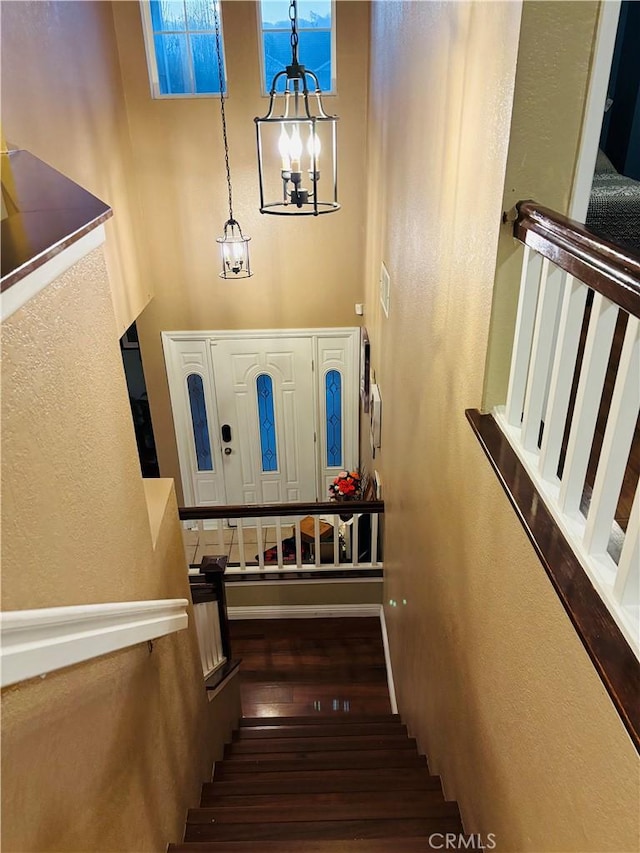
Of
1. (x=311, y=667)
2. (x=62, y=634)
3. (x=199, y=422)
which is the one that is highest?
(x=62, y=634)

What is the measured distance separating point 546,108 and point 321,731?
3.30 m

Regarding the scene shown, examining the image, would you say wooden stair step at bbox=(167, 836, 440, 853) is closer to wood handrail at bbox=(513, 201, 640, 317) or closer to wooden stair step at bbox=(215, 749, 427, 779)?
wooden stair step at bbox=(215, 749, 427, 779)

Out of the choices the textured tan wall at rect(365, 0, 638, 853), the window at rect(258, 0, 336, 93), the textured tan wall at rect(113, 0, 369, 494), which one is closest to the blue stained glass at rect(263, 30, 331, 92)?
the window at rect(258, 0, 336, 93)

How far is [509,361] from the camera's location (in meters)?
1.74

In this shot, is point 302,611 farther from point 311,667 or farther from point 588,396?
point 588,396

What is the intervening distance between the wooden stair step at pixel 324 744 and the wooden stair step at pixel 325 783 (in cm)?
29

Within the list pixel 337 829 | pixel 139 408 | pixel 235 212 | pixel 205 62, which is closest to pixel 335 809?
pixel 337 829

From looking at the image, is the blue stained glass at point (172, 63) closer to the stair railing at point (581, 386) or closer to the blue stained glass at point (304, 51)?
the blue stained glass at point (304, 51)

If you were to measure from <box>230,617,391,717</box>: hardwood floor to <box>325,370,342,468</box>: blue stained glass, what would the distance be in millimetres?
1776

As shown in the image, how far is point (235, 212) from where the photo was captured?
17.1 ft

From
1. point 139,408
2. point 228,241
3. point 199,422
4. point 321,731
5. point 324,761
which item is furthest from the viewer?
point 139,408

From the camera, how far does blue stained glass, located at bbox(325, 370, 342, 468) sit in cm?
595

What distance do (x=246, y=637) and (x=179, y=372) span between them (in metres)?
2.44

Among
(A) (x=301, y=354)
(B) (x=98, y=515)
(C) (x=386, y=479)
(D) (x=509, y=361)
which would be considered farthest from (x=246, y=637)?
(D) (x=509, y=361)
